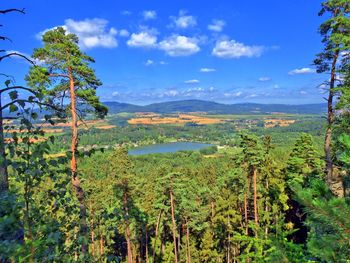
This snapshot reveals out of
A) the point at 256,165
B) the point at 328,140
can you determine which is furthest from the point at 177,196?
the point at 328,140

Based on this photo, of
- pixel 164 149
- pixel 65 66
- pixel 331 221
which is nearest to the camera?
pixel 331 221

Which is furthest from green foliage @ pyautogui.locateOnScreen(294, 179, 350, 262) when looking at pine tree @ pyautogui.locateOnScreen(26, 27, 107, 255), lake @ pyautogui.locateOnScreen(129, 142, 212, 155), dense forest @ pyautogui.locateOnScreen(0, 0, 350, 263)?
lake @ pyautogui.locateOnScreen(129, 142, 212, 155)

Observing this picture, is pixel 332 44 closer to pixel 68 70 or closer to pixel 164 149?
pixel 68 70

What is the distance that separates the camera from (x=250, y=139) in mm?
20219

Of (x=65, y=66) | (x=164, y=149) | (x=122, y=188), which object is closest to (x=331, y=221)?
(x=65, y=66)

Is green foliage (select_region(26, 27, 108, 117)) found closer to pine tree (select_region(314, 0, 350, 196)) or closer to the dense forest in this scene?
the dense forest

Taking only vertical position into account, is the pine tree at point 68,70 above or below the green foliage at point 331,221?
above

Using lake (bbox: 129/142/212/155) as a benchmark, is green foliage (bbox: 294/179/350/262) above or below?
above

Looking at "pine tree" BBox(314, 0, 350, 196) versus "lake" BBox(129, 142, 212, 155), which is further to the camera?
"lake" BBox(129, 142, 212, 155)

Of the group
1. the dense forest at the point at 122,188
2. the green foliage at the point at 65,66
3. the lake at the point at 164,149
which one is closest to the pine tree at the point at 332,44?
the dense forest at the point at 122,188

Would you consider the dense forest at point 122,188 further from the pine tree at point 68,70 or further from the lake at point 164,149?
the lake at point 164,149

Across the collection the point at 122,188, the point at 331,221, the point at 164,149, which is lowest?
the point at 164,149

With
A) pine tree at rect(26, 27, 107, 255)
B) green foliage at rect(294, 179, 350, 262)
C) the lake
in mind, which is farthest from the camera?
the lake

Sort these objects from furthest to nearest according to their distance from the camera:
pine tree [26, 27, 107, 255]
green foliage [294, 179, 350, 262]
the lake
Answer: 1. the lake
2. pine tree [26, 27, 107, 255]
3. green foliage [294, 179, 350, 262]
